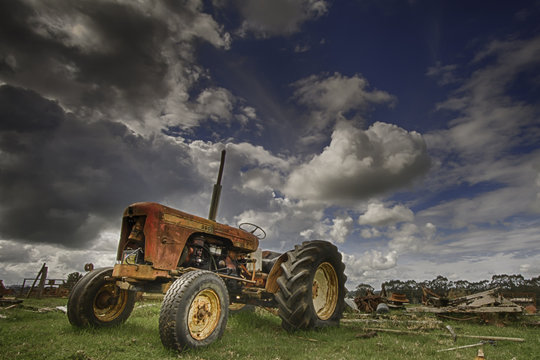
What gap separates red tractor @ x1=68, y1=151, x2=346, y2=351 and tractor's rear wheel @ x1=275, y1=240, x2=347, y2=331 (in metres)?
0.02

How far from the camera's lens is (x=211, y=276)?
4.81m

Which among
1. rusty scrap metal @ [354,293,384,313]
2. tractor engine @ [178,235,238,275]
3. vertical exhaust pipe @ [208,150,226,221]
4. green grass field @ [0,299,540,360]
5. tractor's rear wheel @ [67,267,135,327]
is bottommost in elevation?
green grass field @ [0,299,540,360]

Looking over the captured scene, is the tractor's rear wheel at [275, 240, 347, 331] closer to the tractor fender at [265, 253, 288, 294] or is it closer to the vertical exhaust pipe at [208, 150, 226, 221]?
the tractor fender at [265, 253, 288, 294]

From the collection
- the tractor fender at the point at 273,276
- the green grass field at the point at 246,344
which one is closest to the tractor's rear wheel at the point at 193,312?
the green grass field at the point at 246,344

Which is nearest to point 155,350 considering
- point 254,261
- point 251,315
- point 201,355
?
point 201,355

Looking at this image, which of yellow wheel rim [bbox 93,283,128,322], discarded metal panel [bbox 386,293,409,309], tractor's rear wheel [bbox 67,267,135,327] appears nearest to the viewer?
tractor's rear wheel [bbox 67,267,135,327]

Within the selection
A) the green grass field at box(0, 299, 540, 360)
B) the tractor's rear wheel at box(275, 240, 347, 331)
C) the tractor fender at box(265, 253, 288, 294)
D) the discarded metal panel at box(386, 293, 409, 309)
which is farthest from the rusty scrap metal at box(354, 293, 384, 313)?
the tractor fender at box(265, 253, 288, 294)

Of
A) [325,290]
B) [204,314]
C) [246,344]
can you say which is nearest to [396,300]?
[325,290]

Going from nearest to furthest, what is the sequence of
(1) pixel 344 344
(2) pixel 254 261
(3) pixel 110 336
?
(3) pixel 110 336 → (1) pixel 344 344 → (2) pixel 254 261

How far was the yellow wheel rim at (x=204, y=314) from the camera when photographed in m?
4.46

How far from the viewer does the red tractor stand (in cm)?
448

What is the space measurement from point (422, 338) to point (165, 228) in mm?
5542

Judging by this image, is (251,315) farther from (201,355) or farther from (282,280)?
(201,355)

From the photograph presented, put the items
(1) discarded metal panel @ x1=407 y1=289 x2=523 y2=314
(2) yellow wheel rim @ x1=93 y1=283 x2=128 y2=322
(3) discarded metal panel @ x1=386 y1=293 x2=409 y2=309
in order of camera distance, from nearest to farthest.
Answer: (2) yellow wheel rim @ x1=93 y1=283 x2=128 y2=322 < (1) discarded metal panel @ x1=407 y1=289 x2=523 y2=314 < (3) discarded metal panel @ x1=386 y1=293 x2=409 y2=309
